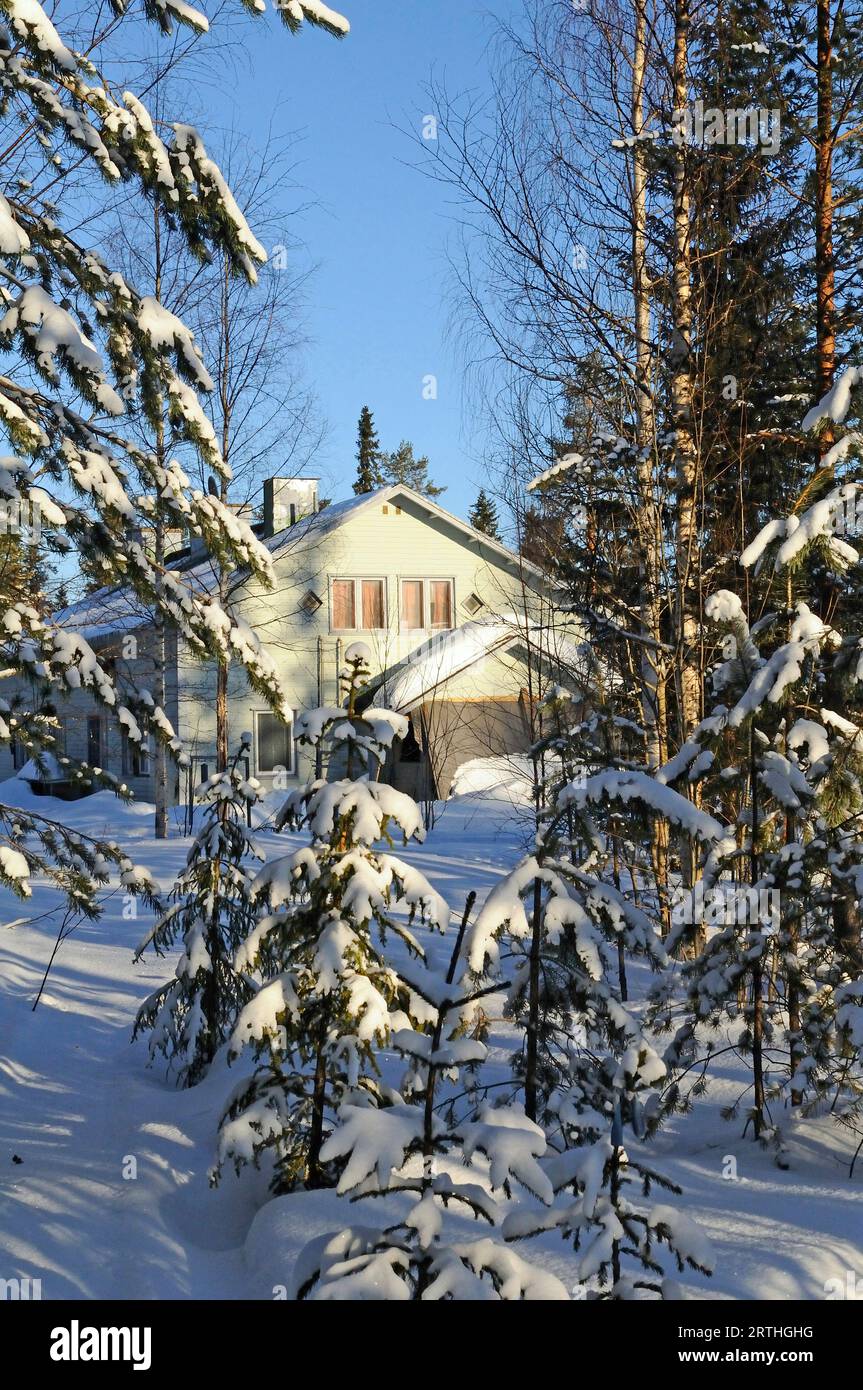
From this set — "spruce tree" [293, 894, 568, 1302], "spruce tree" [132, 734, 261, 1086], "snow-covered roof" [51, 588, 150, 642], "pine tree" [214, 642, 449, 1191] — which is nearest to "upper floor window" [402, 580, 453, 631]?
"snow-covered roof" [51, 588, 150, 642]

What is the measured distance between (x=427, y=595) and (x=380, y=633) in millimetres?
1558

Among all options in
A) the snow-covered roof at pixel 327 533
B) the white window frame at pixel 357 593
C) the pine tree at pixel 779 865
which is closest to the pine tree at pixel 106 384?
the pine tree at pixel 779 865

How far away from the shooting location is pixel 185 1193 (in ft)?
17.7

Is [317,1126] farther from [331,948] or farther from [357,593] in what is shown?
[357,593]

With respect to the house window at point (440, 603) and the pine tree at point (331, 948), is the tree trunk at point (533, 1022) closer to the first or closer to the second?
the pine tree at point (331, 948)

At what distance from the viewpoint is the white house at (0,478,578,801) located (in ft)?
79.9

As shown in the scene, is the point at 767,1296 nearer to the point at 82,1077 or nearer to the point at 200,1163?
the point at 200,1163

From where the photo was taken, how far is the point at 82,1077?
7734 mm

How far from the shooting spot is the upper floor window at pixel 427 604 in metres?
26.9

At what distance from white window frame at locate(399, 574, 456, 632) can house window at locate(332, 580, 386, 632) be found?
57 cm

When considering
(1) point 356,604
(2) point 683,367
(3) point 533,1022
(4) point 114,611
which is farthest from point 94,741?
(3) point 533,1022
